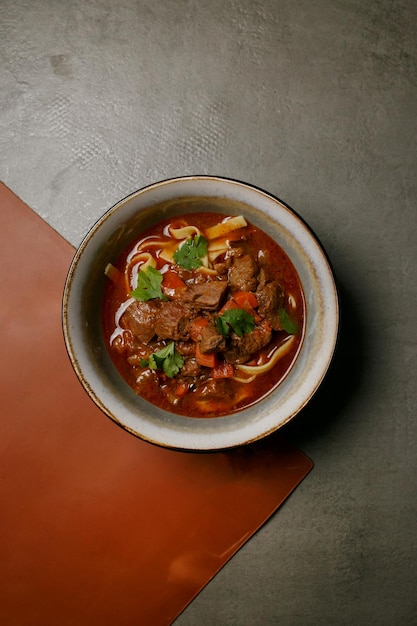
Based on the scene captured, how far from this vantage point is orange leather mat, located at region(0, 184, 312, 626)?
4387mm

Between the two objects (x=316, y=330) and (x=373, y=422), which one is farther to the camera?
(x=373, y=422)

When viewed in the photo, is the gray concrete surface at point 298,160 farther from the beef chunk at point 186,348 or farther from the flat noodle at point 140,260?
the beef chunk at point 186,348

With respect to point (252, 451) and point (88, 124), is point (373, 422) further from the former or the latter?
point (88, 124)

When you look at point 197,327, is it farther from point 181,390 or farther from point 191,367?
point 181,390

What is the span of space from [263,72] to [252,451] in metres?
2.86

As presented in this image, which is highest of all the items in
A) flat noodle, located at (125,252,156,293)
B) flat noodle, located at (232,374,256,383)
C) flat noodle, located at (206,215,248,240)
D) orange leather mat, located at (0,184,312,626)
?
flat noodle, located at (206,215,248,240)

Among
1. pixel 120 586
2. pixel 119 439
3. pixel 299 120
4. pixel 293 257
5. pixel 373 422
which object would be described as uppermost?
pixel 299 120

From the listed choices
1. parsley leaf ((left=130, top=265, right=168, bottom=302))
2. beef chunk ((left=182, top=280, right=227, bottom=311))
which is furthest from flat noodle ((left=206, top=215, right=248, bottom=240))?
parsley leaf ((left=130, top=265, right=168, bottom=302))

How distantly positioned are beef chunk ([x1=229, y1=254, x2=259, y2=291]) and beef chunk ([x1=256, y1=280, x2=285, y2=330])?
68 mm

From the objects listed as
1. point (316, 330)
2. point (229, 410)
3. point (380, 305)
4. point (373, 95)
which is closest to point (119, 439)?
point (229, 410)

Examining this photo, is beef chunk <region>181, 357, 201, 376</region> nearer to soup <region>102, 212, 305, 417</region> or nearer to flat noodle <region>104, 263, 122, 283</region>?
soup <region>102, 212, 305, 417</region>

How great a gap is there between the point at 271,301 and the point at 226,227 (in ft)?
1.85

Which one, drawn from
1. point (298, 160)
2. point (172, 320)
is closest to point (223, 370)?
point (172, 320)

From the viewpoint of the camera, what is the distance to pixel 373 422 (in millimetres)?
4430
